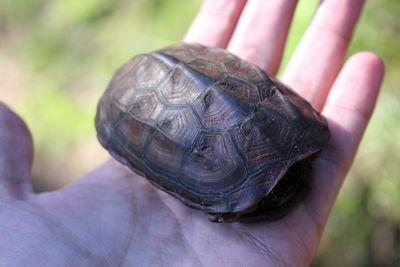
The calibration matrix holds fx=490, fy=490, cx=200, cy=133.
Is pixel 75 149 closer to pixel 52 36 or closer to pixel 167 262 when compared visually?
pixel 52 36

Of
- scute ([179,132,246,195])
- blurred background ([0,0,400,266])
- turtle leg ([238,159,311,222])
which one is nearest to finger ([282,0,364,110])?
turtle leg ([238,159,311,222])

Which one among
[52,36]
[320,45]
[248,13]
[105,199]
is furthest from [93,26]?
[105,199]

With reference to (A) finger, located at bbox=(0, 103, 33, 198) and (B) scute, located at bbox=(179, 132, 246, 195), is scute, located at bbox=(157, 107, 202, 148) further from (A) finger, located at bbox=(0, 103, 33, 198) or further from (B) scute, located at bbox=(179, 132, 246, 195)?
(A) finger, located at bbox=(0, 103, 33, 198)

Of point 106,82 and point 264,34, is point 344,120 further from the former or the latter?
point 106,82

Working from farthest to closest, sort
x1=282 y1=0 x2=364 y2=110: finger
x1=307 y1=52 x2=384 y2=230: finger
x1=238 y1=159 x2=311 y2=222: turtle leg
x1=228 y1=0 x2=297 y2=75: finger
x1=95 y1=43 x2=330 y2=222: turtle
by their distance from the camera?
1. x1=228 y1=0 x2=297 y2=75: finger
2. x1=282 y1=0 x2=364 y2=110: finger
3. x1=307 y1=52 x2=384 y2=230: finger
4. x1=238 y1=159 x2=311 y2=222: turtle leg
5. x1=95 y1=43 x2=330 y2=222: turtle

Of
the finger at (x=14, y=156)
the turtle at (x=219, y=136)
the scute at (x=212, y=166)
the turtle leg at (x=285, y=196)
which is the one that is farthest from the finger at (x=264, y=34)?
the finger at (x=14, y=156)

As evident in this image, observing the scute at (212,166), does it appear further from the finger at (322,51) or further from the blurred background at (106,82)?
the blurred background at (106,82)

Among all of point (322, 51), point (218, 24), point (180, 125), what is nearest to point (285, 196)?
point (180, 125)
